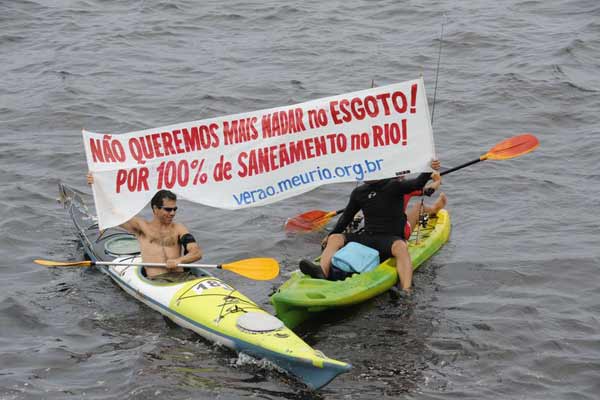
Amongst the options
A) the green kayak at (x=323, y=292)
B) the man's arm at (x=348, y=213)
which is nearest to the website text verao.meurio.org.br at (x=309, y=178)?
the man's arm at (x=348, y=213)

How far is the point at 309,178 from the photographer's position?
32.6 feet

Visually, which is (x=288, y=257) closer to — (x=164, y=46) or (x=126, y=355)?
(x=126, y=355)

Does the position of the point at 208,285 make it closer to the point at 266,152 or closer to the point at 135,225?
the point at 135,225

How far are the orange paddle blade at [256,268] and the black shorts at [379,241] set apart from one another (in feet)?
4.05

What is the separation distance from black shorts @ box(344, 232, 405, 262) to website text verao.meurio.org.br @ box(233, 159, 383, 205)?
0.99 metres

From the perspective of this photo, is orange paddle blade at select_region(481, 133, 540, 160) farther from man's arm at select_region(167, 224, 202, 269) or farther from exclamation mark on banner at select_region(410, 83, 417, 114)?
man's arm at select_region(167, 224, 202, 269)

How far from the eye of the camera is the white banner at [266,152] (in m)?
9.73

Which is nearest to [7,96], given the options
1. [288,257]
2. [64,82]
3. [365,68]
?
[64,82]

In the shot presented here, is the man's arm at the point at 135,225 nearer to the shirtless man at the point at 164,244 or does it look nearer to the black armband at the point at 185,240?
the shirtless man at the point at 164,244

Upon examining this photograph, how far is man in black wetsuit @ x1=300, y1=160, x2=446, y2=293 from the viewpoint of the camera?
34.6 feet

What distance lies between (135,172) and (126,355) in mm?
1875

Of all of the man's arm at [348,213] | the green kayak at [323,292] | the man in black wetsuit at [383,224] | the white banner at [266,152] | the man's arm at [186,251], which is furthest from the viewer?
the man's arm at [348,213]

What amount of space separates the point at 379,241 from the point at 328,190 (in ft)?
13.4

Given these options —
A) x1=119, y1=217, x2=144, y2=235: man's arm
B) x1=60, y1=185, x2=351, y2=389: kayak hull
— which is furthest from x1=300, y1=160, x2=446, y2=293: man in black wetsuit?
x1=119, y1=217, x2=144, y2=235: man's arm
